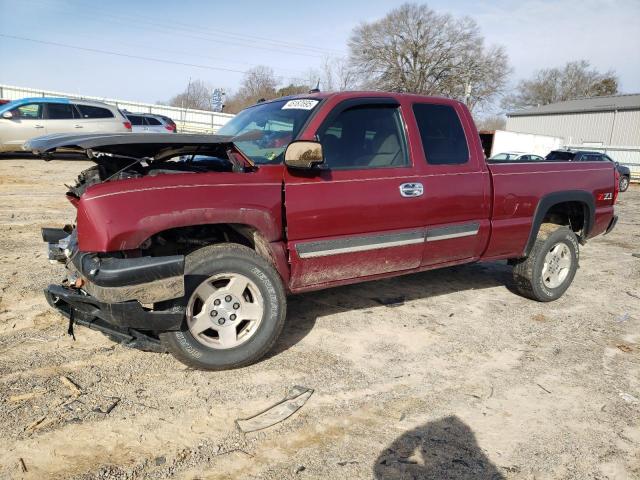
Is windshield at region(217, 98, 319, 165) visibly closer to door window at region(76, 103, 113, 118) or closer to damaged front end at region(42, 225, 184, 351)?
damaged front end at region(42, 225, 184, 351)

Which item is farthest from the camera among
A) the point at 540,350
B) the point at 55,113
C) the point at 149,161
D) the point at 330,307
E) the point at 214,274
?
the point at 55,113

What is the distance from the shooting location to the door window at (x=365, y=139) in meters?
3.63

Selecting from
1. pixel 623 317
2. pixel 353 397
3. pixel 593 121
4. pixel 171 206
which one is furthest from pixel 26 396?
pixel 593 121

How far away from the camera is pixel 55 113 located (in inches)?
563

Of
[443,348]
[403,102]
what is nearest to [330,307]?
[443,348]

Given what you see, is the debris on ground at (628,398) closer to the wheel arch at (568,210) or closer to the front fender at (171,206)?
the wheel arch at (568,210)

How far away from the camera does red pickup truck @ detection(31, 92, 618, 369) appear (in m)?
2.87

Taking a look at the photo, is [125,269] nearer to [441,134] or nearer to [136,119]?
[441,134]

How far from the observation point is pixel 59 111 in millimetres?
14344

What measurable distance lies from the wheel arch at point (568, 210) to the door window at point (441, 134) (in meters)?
1.05

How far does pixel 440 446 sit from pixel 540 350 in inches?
68.3

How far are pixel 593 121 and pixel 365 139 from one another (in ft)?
156

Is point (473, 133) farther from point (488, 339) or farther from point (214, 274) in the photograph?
point (214, 274)

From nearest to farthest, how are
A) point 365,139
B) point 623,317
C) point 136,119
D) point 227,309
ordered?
point 227,309, point 365,139, point 623,317, point 136,119
